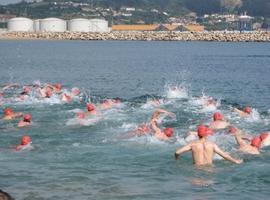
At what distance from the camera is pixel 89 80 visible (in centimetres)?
5259


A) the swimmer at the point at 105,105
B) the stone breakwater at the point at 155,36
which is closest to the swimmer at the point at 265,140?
the swimmer at the point at 105,105

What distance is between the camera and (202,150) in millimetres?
15867

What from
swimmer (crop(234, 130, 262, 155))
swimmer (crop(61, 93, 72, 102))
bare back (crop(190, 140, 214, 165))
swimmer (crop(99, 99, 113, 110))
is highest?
bare back (crop(190, 140, 214, 165))

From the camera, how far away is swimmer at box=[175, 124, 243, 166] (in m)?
15.6

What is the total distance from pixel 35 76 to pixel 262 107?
2858cm

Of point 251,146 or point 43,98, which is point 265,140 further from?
point 43,98

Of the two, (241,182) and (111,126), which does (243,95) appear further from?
(241,182)

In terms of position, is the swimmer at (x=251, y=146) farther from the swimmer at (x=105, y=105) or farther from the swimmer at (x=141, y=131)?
the swimmer at (x=105, y=105)

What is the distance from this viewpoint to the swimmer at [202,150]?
15.6m

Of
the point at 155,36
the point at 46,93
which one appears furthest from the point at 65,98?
the point at 155,36

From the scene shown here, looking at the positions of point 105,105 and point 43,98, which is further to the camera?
point 43,98

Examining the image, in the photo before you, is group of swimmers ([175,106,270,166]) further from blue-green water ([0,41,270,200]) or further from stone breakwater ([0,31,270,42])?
stone breakwater ([0,31,270,42])

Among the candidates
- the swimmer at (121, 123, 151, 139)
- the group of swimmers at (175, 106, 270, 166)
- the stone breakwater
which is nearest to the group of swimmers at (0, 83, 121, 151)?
the swimmer at (121, 123, 151, 139)

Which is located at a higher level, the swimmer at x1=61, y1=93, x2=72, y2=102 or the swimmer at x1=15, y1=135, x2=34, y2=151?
the swimmer at x1=15, y1=135, x2=34, y2=151
